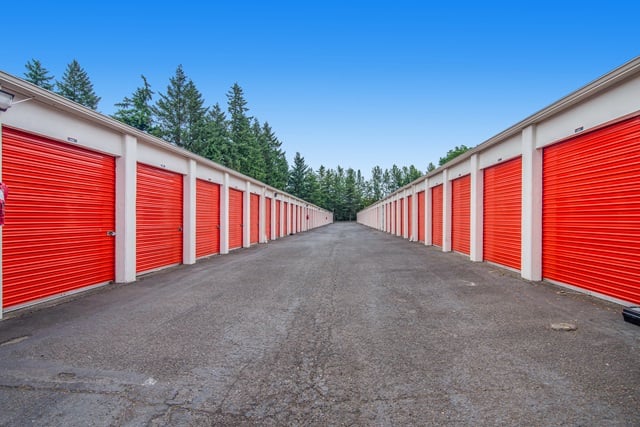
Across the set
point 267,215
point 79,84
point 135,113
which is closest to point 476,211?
point 267,215

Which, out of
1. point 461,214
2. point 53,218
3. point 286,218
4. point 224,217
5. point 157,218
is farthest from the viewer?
point 286,218

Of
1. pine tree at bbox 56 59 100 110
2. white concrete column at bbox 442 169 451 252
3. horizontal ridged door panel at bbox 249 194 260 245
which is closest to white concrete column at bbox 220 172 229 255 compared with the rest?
horizontal ridged door panel at bbox 249 194 260 245

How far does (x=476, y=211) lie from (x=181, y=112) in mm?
43960

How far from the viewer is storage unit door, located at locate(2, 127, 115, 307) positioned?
5.56 metres

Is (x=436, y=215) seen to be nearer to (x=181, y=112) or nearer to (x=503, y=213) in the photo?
(x=503, y=213)

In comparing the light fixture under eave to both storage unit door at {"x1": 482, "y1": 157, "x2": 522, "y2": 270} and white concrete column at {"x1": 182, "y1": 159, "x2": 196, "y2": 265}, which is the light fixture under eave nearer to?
white concrete column at {"x1": 182, "y1": 159, "x2": 196, "y2": 265}

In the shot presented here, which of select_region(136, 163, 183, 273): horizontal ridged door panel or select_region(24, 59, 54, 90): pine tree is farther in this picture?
select_region(24, 59, 54, 90): pine tree

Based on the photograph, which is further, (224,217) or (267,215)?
(267,215)

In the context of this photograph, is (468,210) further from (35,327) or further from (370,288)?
(35,327)

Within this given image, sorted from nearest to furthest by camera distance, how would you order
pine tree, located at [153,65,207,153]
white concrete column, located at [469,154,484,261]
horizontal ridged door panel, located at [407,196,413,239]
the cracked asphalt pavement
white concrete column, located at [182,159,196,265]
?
1. the cracked asphalt pavement
2. white concrete column, located at [182,159,196,265]
3. white concrete column, located at [469,154,484,261]
4. horizontal ridged door panel, located at [407,196,413,239]
5. pine tree, located at [153,65,207,153]

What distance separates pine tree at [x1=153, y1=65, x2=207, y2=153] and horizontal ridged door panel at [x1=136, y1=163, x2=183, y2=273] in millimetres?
35109

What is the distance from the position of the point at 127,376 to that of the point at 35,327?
2680 mm

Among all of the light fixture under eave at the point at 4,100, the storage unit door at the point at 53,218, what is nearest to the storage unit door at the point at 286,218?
the storage unit door at the point at 53,218

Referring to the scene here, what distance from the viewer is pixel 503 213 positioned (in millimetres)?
9969
